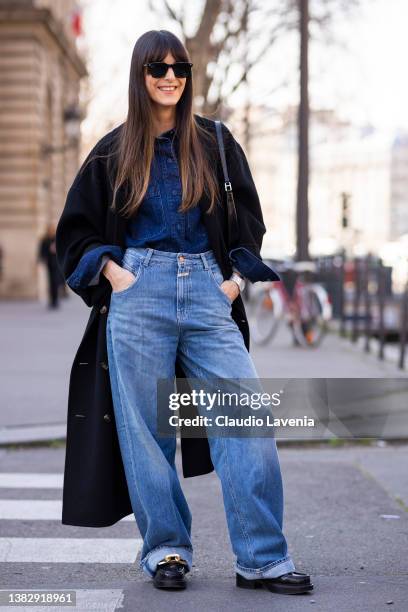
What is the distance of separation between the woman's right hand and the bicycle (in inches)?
415

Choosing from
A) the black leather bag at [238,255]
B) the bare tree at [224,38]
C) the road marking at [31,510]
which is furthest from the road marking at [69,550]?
the bare tree at [224,38]

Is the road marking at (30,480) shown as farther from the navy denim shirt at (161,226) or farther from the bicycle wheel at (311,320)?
the bicycle wheel at (311,320)

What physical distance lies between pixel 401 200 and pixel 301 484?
14845cm

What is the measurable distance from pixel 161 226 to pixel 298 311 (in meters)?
10.9

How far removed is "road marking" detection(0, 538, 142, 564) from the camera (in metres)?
4.89

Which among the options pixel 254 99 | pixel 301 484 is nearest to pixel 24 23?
pixel 254 99

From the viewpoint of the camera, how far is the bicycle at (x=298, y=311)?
1484cm

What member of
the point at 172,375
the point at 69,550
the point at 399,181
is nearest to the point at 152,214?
the point at 172,375

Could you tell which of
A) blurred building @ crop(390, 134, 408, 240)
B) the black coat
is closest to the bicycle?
the black coat

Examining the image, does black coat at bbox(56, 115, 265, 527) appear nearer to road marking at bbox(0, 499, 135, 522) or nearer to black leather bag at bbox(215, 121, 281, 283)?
black leather bag at bbox(215, 121, 281, 283)

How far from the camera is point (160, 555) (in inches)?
163

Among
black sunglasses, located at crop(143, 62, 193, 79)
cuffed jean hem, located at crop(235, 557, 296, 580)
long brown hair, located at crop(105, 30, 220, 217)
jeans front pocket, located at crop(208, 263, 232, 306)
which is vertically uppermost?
black sunglasses, located at crop(143, 62, 193, 79)

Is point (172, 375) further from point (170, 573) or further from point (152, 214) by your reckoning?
point (170, 573)

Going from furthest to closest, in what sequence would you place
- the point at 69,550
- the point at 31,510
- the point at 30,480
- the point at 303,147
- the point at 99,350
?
the point at 303,147 < the point at 30,480 < the point at 31,510 < the point at 69,550 < the point at 99,350
